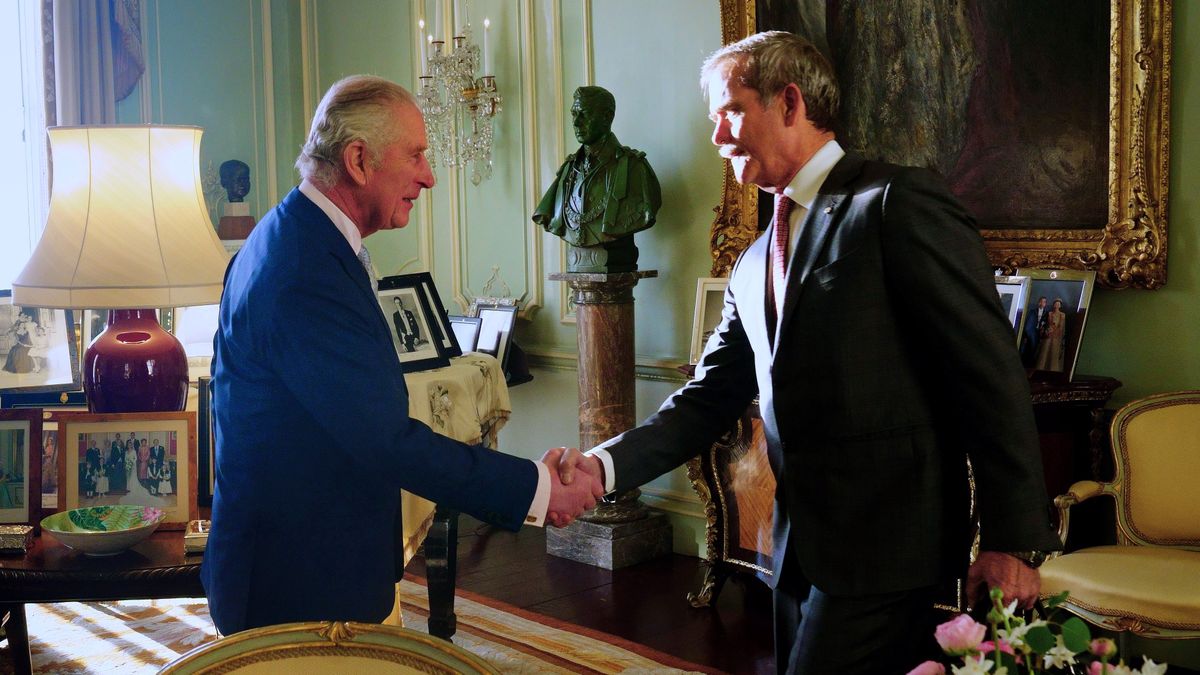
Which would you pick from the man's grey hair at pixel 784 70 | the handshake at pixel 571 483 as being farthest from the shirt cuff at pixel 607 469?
the man's grey hair at pixel 784 70

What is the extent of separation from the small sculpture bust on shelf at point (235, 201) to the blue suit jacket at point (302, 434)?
5.04 metres

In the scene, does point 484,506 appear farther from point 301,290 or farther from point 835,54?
point 835,54

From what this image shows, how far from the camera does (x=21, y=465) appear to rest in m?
2.79

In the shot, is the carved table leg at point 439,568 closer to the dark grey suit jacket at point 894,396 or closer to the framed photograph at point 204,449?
the framed photograph at point 204,449

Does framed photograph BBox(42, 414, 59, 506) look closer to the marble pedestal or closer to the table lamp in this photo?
the table lamp

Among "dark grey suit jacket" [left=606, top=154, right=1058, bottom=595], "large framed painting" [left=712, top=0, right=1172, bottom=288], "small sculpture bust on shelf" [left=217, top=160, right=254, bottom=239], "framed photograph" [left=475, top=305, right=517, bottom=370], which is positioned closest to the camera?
"dark grey suit jacket" [left=606, top=154, right=1058, bottom=595]

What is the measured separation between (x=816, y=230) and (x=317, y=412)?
2.89 feet

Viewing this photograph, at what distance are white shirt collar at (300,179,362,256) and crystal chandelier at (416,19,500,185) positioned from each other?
12.0 feet

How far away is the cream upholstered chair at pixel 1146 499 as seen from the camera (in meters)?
3.10

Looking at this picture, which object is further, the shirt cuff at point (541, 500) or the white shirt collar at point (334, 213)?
the shirt cuff at point (541, 500)

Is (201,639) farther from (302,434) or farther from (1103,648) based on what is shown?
(1103,648)

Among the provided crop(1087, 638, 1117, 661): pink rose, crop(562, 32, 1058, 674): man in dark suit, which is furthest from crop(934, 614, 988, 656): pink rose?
crop(562, 32, 1058, 674): man in dark suit

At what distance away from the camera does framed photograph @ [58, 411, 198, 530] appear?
277cm

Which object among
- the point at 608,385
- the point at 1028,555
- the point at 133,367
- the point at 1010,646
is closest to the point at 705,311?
the point at 608,385
